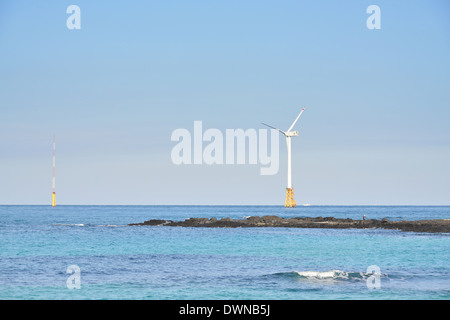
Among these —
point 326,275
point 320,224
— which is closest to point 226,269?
point 326,275

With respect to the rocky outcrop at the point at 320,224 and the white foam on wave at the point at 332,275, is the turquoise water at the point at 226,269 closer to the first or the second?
the white foam on wave at the point at 332,275

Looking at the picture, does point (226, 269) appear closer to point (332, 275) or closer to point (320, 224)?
point (332, 275)

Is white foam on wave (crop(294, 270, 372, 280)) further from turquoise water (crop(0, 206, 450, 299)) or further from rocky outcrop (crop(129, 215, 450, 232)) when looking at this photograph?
rocky outcrop (crop(129, 215, 450, 232))

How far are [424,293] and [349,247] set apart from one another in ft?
97.7

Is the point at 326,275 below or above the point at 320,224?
above

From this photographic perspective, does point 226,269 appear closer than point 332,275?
No

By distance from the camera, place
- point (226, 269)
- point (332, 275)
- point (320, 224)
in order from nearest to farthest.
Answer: point (332, 275), point (226, 269), point (320, 224)

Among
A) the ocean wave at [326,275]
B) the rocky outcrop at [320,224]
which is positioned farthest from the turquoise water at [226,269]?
the rocky outcrop at [320,224]

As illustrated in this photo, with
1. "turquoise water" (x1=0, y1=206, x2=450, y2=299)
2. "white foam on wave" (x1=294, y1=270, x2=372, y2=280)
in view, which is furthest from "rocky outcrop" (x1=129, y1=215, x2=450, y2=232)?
"white foam on wave" (x1=294, y1=270, x2=372, y2=280)

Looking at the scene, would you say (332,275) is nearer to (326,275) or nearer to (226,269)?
(326,275)

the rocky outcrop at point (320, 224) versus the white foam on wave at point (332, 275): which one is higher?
the white foam on wave at point (332, 275)

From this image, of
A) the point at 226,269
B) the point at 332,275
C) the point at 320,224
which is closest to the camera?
the point at 332,275
